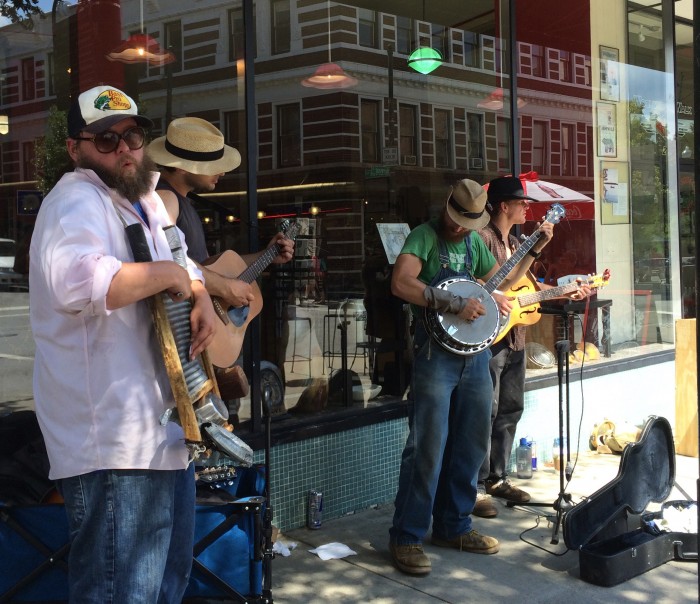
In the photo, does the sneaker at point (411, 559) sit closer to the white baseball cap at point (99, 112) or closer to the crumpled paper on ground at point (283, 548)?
the crumpled paper on ground at point (283, 548)

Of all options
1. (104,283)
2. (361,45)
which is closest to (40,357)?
(104,283)

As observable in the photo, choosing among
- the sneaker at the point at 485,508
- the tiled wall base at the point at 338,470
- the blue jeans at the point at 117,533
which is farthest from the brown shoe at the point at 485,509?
the blue jeans at the point at 117,533

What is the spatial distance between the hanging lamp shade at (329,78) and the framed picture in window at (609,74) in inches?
101

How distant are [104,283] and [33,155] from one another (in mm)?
2624

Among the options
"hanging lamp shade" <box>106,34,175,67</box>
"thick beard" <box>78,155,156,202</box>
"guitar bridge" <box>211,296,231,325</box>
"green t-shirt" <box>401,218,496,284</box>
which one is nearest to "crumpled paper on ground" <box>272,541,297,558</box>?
"guitar bridge" <box>211,296,231,325</box>

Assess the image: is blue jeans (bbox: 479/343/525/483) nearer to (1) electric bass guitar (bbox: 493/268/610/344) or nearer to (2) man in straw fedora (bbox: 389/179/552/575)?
(1) electric bass guitar (bbox: 493/268/610/344)

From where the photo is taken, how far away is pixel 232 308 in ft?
12.4

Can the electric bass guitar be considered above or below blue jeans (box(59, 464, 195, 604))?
above

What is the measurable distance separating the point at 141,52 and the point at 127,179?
3110 millimetres

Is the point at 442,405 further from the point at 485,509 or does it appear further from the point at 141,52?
the point at 141,52

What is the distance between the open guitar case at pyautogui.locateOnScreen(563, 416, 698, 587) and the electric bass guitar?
0.89 meters

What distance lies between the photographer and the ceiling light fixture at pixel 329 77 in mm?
6176

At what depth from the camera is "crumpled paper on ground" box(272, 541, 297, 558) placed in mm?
4297

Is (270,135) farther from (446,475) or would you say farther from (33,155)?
(446,475)
